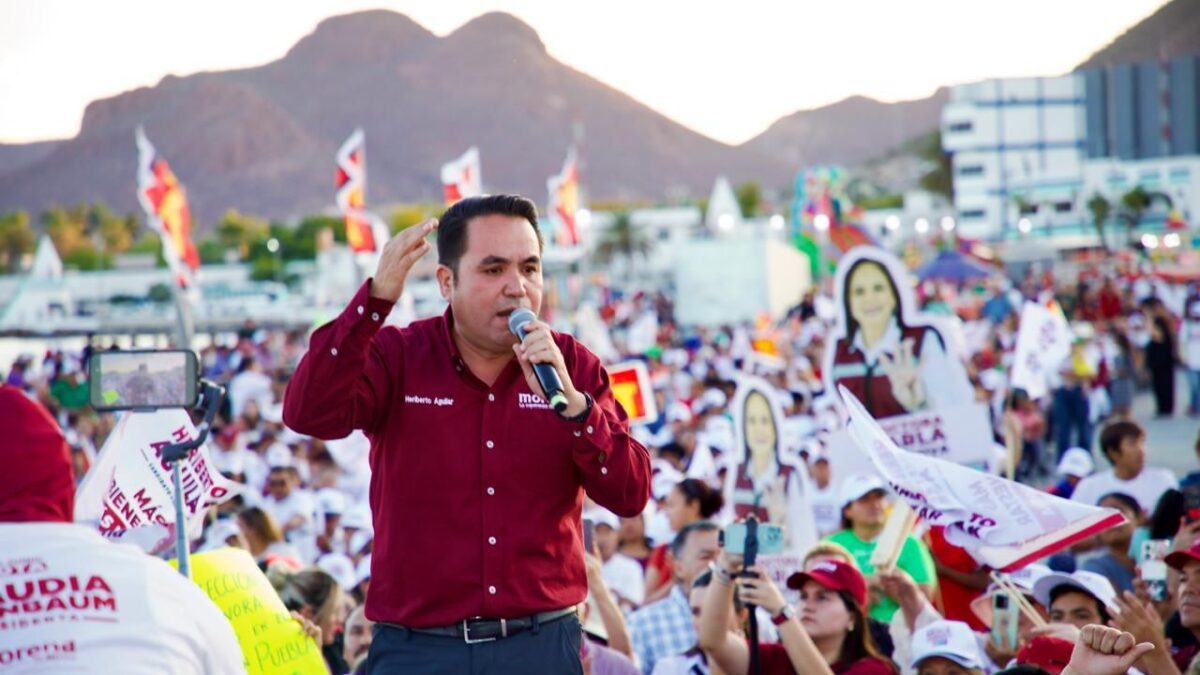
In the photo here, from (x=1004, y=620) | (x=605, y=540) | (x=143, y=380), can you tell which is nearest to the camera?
(x=143, y=380)

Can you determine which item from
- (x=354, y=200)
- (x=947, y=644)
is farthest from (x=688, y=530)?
(x=354, y=200)

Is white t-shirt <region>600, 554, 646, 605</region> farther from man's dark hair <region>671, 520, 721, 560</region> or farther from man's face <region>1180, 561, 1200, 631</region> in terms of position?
man's face <region>1180, 561, 1200, 631</region>

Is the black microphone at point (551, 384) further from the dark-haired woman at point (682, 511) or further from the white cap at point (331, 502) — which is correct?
the white cap at point (331, 502)

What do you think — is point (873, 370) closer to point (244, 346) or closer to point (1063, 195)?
point (244, 346)

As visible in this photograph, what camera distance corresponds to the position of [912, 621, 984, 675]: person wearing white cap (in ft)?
15.8

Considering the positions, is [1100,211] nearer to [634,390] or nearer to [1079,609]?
[634,390]

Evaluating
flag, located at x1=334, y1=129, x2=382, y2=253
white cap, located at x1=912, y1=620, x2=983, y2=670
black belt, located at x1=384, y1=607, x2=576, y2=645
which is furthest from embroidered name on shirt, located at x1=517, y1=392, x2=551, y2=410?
flag, located at x1=334, y1=129, x2=382, y2=253

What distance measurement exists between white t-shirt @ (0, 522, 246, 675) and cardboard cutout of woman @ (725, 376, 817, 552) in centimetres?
625

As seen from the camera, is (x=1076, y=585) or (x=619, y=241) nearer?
(x=1076, y=585)

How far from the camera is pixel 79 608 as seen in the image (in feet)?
7.77

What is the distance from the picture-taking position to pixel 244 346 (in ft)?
92.2

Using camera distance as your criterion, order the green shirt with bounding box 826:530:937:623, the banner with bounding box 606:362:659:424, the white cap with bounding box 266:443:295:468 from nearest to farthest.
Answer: the green shirt with bounding box 826:530:937:623
the banner with bounding box 606:362:659:424
the white cap with bounding box 266:443:295:468

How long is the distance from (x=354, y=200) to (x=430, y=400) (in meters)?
20.0

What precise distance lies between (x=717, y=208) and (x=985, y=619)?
93.5 meters
